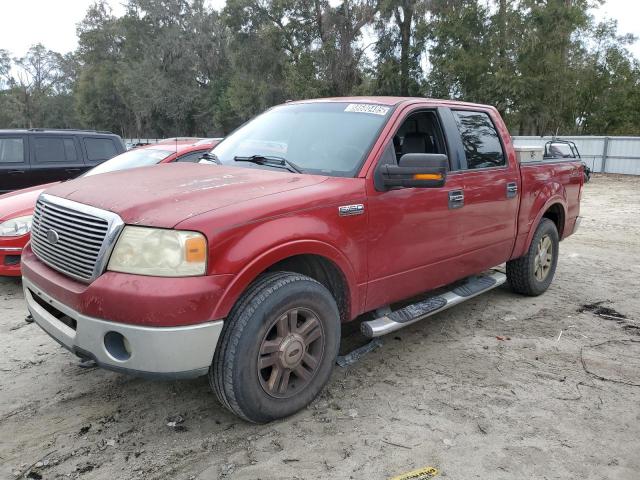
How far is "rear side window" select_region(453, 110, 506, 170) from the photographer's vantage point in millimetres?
4383

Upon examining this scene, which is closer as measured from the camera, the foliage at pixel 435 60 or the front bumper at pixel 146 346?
the front bumper at pixel 146 346

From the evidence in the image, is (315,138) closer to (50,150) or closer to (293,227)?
(293,227)

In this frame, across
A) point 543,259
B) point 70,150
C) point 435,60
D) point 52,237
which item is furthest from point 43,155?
point 435,60

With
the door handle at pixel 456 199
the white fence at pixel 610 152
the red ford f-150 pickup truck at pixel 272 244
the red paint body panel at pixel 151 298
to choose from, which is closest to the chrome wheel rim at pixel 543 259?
the red ford f-150 pickup truck at pixel 272 244

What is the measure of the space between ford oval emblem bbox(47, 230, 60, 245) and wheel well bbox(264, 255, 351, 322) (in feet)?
4.01

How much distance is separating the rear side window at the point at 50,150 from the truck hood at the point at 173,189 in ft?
19.8

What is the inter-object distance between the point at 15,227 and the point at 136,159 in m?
1.62

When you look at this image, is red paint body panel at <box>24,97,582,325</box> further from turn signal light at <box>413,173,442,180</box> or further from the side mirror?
turn signal light at <box>413,173,442,180</box>

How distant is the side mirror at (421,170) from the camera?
3.21 metres

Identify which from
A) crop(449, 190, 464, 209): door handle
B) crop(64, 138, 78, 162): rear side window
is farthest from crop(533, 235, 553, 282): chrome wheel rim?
crop(64, 138, 78, 162): rear side window

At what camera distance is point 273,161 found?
3.67m

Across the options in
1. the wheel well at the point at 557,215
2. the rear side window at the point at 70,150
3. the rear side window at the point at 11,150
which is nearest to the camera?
the wheel well at the point at 557,215

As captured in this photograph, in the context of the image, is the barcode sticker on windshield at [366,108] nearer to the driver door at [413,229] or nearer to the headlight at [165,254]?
the driver door at [413,229]

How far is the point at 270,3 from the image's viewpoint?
111 ft
